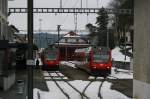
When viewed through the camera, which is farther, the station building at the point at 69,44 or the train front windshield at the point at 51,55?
the station building at the point at 69,44

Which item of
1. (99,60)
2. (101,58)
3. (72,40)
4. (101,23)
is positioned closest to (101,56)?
(101,58)

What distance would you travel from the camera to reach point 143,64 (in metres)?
15.9

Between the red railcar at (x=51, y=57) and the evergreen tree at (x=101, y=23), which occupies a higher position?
the evergreen tree at (x=101, y=23)

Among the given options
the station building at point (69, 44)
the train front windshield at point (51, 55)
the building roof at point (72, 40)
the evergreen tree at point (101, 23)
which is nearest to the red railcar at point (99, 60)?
the train front windshield at point (51, 55)

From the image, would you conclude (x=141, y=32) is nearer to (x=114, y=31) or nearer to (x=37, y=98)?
(x=37, y=98)

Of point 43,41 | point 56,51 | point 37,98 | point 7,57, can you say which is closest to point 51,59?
point 56,51

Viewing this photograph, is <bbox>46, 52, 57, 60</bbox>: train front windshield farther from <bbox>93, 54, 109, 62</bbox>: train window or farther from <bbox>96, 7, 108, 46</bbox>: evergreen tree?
<bbox>96, 7, 108, 46</bbox>: evergreen tree

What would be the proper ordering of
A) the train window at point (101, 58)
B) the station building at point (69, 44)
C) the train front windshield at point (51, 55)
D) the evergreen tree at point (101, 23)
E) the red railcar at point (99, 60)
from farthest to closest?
the station building at point (69, 44)
the evergreen tree at point (101, 23)
the train front windshield at point (51, 55)
the train window at point (101, 58)
the red railcar at point (99, 60)

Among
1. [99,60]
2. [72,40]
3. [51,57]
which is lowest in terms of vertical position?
[51,57]

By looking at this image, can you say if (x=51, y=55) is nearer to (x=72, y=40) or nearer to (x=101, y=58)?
(x=101, y=58)

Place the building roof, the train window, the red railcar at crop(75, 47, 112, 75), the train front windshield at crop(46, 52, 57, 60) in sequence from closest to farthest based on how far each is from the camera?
the red railcar at crop(75, 47, 112, 75), the train window, the train front windshield at crop(46, 52, 57, 60), the building roof

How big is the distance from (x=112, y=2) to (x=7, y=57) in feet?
358

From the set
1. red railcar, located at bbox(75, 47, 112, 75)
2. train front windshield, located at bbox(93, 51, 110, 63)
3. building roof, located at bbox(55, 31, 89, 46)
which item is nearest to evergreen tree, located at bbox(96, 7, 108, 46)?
building roof, located at bbox(55, 31, 89, 46)

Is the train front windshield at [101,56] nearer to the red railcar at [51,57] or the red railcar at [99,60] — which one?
the red railcar at [99,60]
